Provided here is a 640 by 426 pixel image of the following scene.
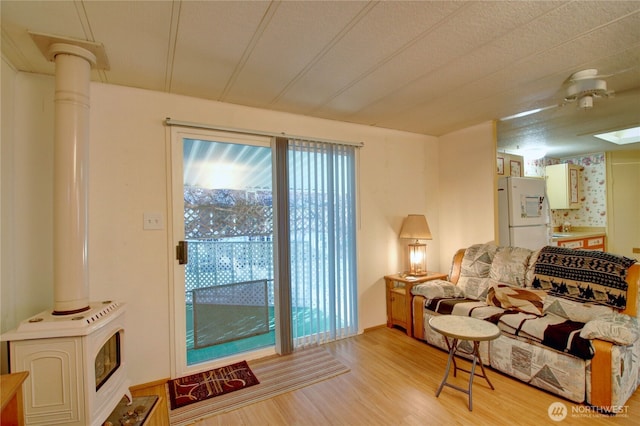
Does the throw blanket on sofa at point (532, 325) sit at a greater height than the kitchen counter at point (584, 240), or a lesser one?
lesser

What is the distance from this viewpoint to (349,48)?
1.84 meters

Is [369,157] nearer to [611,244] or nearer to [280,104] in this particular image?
[280,104]

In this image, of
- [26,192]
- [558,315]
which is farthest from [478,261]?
[26,192]

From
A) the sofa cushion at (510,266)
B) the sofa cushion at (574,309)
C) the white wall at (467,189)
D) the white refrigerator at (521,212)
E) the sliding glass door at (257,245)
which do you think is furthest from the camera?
the white refrigerator at (521,212)

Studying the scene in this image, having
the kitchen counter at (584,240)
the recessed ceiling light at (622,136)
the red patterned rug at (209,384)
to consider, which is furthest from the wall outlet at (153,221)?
the recessed ceiling light at (622,136)

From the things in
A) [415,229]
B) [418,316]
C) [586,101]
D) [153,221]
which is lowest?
[418,316]

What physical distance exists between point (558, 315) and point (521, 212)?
156cm

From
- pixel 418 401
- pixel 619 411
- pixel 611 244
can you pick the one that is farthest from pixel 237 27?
pixel 611 244

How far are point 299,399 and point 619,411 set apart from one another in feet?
6.96

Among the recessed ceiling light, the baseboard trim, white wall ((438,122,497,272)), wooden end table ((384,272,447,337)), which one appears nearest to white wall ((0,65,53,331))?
the baseboard trim

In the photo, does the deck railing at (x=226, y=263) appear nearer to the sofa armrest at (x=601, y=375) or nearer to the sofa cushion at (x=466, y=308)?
the sofa cushion at (x=466, y=308)

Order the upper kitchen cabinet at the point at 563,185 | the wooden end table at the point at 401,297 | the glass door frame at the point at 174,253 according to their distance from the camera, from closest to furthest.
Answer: the glass door frame at the point at 174,253
the wooden end table at the point at 401,297
the upper kitchen cabinet at the point at 563,185

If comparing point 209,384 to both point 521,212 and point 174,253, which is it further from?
point 521,212

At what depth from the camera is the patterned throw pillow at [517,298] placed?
2.44 meters
